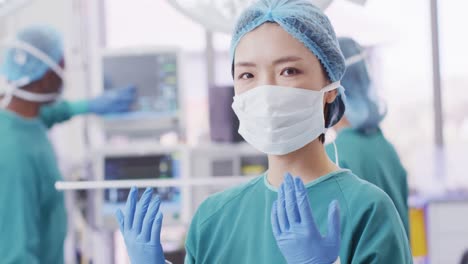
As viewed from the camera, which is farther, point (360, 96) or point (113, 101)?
point (113, 101)

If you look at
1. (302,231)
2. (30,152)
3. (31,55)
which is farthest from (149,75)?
(302,231)

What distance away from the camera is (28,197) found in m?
2.67

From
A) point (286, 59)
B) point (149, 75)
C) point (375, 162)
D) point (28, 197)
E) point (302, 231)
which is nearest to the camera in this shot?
point (302, 231)

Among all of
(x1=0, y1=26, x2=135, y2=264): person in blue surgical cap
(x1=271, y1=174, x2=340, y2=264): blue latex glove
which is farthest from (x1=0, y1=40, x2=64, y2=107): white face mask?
(x1=271, y1=174, x2=340, y2=264): blue latex glove

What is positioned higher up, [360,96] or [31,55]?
[31,55]

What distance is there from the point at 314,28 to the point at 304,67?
0.07m

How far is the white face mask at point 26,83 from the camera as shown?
2947 millimetres

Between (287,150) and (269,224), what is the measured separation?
15 cm

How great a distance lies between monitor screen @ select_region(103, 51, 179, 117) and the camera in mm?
3762

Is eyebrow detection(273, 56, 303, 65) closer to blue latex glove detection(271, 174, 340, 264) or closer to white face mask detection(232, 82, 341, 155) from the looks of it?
white face mask detection(232, 82, 341, 155)

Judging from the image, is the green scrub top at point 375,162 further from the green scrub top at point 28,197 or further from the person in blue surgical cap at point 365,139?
the green scrub top at point 28,197

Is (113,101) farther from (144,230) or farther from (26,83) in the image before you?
(144,230)

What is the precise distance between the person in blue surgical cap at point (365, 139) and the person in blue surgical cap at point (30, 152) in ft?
3.82

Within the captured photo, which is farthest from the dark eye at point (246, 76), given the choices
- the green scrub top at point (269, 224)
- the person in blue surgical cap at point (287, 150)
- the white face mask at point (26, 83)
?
the white face mask at point (26, 83)
